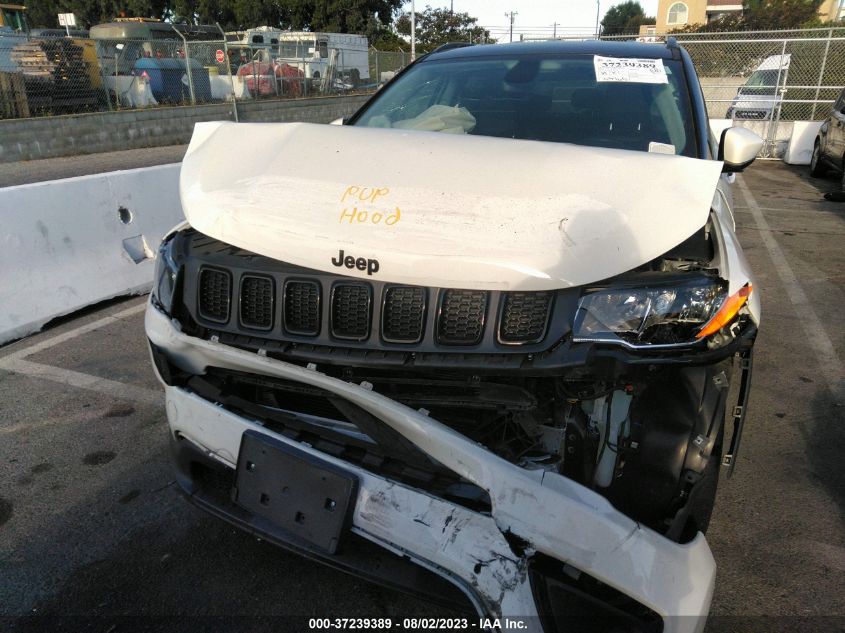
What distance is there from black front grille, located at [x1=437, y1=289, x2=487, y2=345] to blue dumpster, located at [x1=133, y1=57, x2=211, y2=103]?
16024 mm

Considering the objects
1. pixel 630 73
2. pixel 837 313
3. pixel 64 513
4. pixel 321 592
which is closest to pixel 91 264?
pixel 64 513

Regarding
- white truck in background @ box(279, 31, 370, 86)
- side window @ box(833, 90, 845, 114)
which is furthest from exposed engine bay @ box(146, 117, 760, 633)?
white truck in background @ box(279, 31, 370, 86)

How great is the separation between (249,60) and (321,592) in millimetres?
18508

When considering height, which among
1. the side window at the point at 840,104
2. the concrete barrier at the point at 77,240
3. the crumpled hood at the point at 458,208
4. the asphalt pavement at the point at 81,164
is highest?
the crumpled hood at the point at 458,208

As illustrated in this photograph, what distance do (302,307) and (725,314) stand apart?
125cm

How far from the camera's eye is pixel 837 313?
5242 millimetres

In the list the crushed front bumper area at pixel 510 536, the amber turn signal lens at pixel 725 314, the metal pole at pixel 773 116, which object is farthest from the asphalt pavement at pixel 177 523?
the metal pole at pixel 773 116

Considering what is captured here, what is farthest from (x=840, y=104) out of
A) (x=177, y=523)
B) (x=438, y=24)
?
(x=438, y=24)

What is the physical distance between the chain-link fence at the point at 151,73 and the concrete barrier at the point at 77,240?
386 inches

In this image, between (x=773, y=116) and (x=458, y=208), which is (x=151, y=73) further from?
(x=458, y=208)

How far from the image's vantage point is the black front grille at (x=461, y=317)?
190 cm

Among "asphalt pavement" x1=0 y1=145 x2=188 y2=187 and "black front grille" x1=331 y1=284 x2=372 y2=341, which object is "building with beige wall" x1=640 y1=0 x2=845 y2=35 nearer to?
"asphalt pavement" x1=0 y1=145 x2=188 y2=187

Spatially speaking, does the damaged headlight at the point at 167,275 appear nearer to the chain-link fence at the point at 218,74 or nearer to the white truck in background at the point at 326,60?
the chain-link fence at the point at 218,74

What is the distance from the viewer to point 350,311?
2.03 metres
